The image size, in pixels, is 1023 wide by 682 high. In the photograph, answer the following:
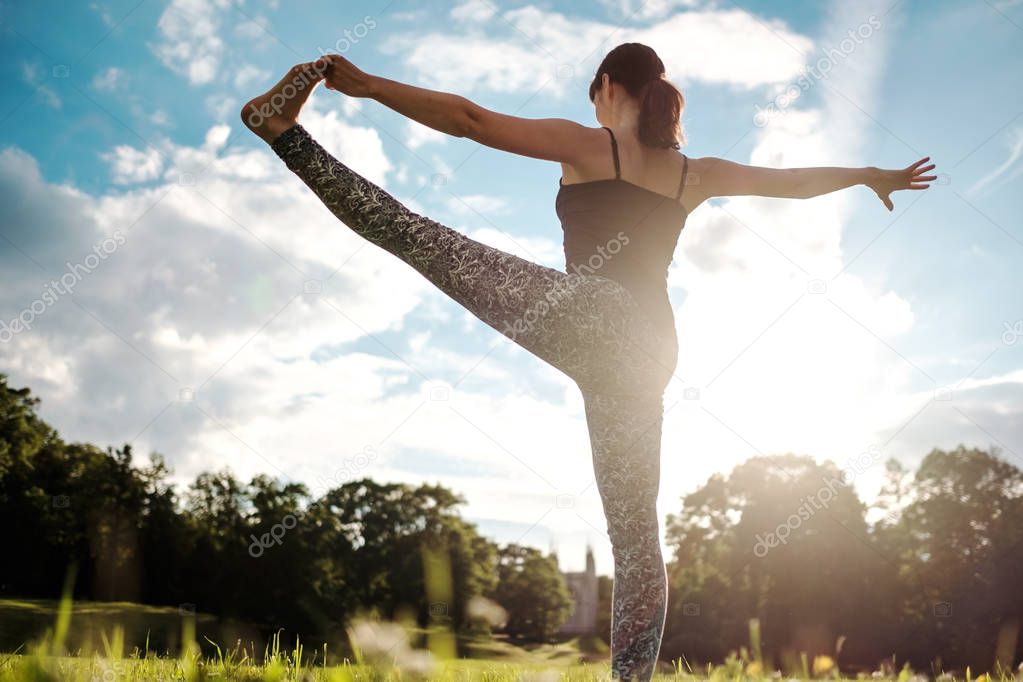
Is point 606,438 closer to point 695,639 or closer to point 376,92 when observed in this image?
point 376,92

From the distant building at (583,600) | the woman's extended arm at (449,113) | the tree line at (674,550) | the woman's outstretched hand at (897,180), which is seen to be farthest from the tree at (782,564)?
the woman's extended arm at (449,113)

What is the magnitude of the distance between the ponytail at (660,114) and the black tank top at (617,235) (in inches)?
8.9

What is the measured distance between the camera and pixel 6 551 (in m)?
44.1

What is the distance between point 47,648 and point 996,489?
4395 centimetres

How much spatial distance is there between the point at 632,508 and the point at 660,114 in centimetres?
177

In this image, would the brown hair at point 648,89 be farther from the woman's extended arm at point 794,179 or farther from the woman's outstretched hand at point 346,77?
the woman's outstretched hand at point 346,77

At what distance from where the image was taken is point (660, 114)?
333 centimetres

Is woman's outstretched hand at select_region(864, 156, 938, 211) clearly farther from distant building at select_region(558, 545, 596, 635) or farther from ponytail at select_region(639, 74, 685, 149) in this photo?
distant building at select_region(558, 545, 596, 635)

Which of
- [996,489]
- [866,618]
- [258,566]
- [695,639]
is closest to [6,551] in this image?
[258,566]

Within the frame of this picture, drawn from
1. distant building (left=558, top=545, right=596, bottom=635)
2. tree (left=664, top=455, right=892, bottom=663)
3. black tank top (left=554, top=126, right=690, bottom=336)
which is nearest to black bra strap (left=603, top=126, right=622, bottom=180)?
black tank top (left=554, top=126, right=690, bottom=336)

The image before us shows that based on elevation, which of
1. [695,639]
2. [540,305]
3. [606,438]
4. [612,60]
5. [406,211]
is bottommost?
[695,639]

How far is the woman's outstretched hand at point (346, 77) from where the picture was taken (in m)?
2.77

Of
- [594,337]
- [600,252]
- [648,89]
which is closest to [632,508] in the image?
[594,337]

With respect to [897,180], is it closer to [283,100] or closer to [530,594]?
[283,100]
